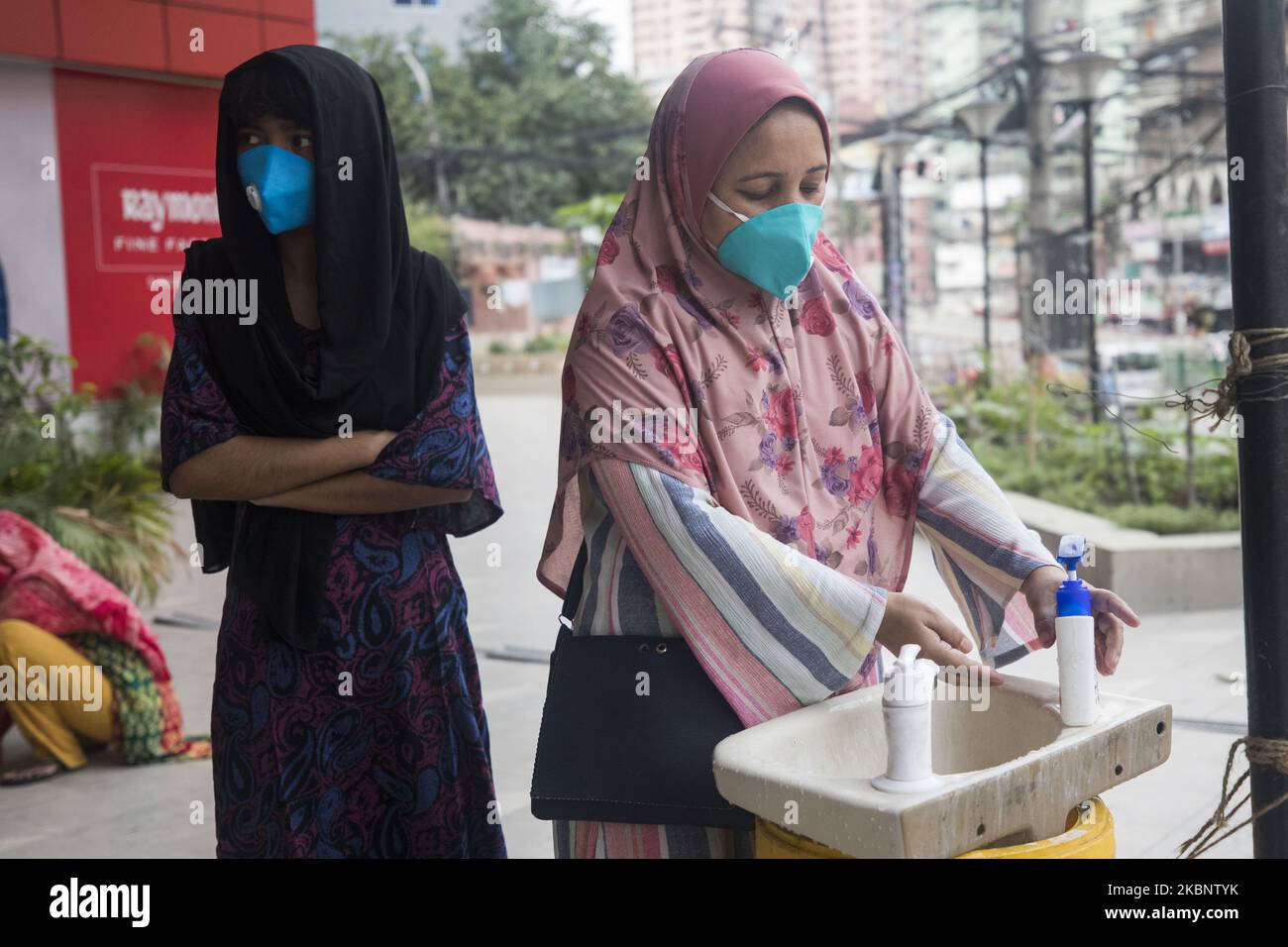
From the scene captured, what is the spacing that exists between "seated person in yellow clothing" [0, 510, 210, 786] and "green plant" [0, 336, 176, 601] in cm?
68

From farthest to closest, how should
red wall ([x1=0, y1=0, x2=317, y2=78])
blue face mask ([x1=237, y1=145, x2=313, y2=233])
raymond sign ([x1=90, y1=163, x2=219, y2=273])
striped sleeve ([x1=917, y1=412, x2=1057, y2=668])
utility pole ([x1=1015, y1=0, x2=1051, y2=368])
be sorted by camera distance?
utility pole ([x1=1015, y1=0, x2=1051, y2=368]) < raymond sign ([x1=90, y1=163, x2=219, y2=273]) < red wall ([x1=0, y1=0, x2=317, y2=78]) < blue face mask ([x1=237, y1=145, x2=313, y2=233]) < striped sleeve ([x1=917, y1=412, x2=1057, y2=668])

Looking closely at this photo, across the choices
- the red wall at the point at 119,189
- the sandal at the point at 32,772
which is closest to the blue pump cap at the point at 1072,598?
the sandal at the point at 32,772

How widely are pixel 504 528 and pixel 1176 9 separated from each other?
11996 mm

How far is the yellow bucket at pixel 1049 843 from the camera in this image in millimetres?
1256

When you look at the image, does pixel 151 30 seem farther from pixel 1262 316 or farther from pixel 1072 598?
pixel 1072 598

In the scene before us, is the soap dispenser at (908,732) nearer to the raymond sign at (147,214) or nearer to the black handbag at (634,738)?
the black handbag at (634,738)

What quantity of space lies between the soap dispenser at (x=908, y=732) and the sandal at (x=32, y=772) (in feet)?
11.1

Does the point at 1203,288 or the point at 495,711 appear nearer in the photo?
the point at 495,711

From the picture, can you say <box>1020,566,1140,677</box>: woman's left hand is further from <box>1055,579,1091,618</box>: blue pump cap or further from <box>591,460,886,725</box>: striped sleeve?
<box>591,460,886,725</box>: striped sleeve

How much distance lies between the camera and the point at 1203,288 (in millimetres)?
18500

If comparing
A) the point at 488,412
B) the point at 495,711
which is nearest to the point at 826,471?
the point at 495,711

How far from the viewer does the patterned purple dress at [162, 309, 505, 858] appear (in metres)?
1.98

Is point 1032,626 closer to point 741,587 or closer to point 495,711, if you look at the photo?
point 741,587

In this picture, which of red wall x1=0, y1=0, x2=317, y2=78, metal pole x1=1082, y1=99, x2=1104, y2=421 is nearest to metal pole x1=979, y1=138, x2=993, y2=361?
metal pole x1=1082, y1=99, x2=1104, y2=421
